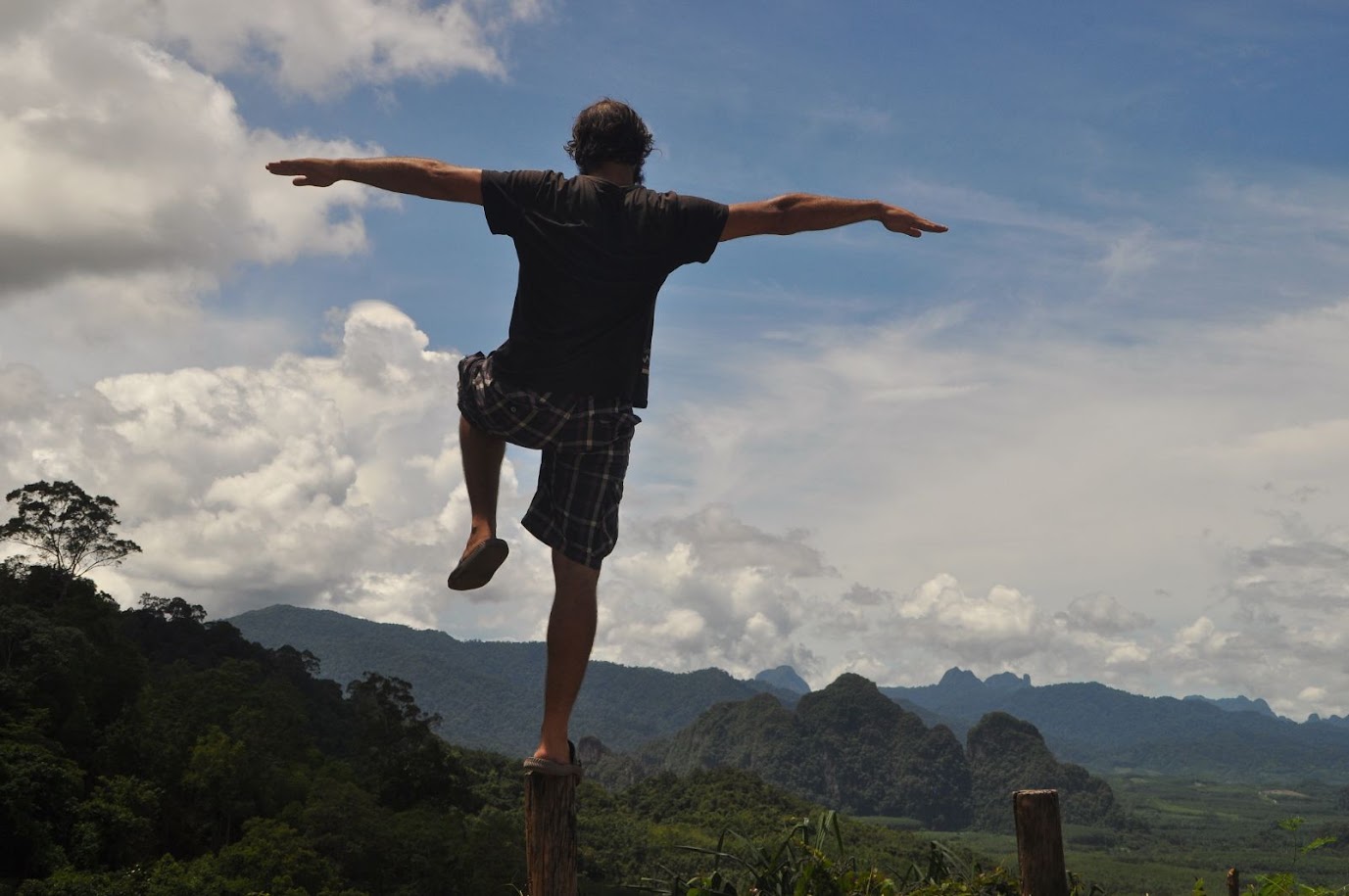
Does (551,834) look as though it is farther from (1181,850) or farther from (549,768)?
(1181,850)

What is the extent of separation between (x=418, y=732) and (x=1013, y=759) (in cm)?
15742

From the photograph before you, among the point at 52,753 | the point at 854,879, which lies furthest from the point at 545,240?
the point at 52,753

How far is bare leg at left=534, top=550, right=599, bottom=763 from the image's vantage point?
3682 mm

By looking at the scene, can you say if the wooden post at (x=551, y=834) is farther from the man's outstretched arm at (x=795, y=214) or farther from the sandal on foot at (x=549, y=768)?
the man's outstretched arm at (x=795, y=214)

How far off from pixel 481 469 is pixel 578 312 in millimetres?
679

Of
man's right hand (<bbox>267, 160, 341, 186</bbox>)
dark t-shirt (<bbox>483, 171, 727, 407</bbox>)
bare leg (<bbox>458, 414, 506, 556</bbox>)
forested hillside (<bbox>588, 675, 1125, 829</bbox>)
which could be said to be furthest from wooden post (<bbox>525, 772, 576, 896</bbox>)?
forested hillside (<bbox>588, 675, 1125, 829</bbox>)

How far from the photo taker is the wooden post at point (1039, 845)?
356 cm

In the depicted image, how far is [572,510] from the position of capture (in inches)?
148

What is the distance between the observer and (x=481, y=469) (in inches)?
155

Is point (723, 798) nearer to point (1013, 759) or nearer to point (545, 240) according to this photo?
point (545, 240)

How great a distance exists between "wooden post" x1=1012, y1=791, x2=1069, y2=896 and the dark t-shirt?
6.23 feet

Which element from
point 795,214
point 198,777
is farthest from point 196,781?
point 795,214

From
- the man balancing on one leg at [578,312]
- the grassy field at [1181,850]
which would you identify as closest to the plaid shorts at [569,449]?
the man balancing on one leg at [578,312]

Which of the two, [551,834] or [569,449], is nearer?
[551,834]
